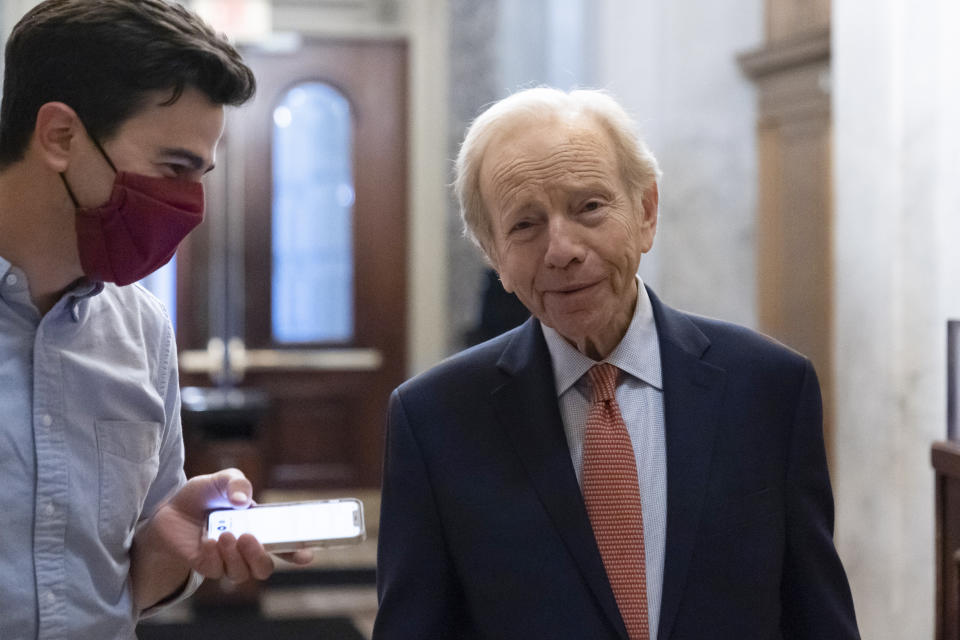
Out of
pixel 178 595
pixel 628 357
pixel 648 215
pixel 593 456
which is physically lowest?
pixel 178 595

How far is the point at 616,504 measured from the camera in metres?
1.64

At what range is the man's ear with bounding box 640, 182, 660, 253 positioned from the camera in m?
1.78

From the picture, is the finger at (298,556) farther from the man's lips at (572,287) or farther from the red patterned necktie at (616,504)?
the man's lips at (572,287)

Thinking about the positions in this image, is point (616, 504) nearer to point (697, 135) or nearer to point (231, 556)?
point (231, 556)

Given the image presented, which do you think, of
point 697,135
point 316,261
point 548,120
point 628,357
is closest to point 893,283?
point 697,135

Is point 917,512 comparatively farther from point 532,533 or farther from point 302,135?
point 302,135

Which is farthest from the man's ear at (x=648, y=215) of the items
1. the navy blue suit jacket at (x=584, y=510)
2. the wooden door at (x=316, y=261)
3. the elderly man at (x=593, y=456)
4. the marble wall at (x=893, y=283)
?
the wooden door at (x=316, y=261)

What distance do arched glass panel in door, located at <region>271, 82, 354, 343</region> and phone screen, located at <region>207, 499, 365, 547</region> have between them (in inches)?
221

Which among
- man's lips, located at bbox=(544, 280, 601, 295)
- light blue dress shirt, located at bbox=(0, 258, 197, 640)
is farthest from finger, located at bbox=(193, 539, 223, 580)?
man's lips, located at bbox=(544, 280, 601, 295)

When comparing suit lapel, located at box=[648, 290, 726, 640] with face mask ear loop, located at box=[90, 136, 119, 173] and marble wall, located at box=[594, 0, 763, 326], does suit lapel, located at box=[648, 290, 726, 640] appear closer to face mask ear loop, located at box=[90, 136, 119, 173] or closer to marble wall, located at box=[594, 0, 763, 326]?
face mask ear loop, located at box=[90, 136, 119, 173]

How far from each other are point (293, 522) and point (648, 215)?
705mm

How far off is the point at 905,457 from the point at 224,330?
4.82m

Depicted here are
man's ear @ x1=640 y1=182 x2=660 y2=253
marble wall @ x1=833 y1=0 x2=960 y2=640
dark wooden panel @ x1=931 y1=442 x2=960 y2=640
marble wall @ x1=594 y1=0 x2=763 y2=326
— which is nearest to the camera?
man's ear @ x1=640 y1=182 x2=660 y2=253

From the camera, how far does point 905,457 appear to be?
3047 millimetres
